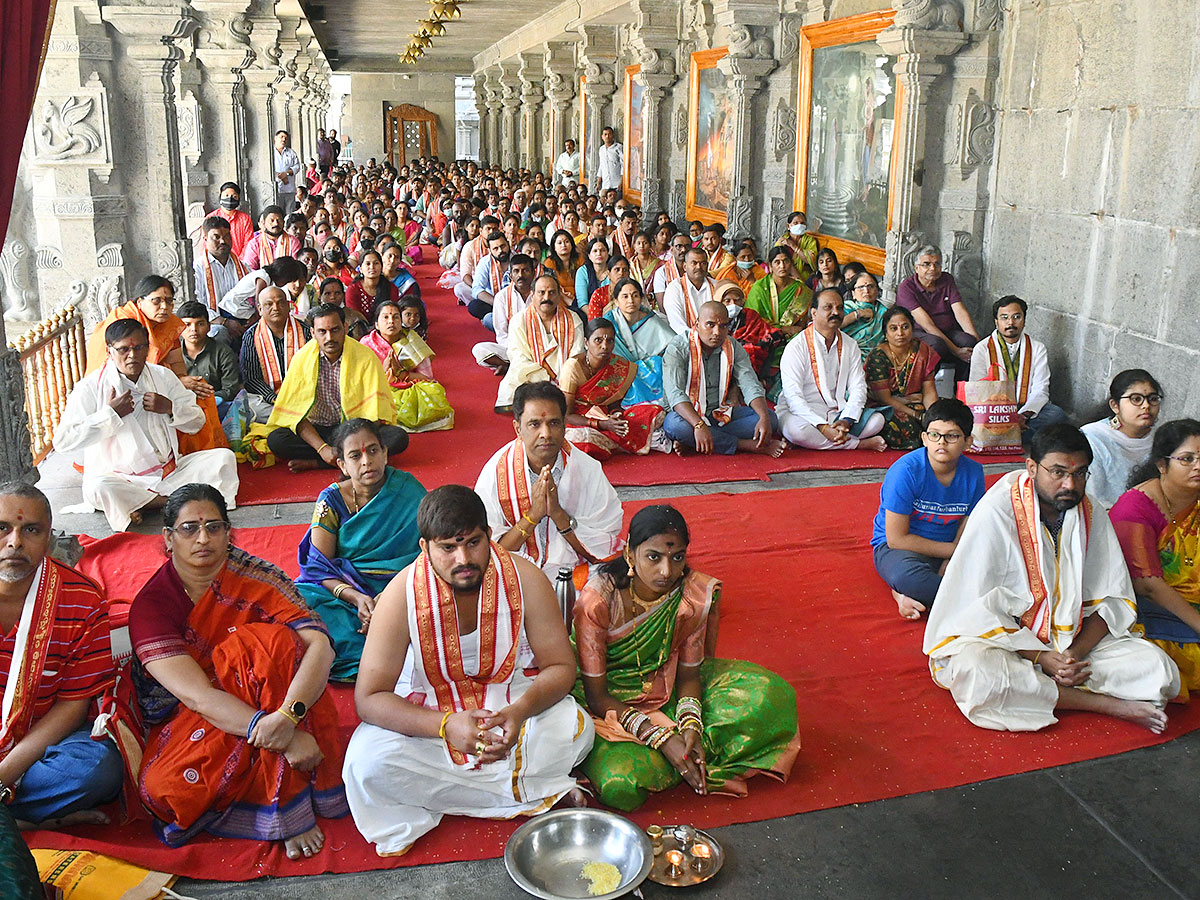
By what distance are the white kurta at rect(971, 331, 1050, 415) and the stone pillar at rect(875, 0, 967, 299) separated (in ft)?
5.90

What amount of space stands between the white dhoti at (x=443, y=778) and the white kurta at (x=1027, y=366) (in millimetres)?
4088

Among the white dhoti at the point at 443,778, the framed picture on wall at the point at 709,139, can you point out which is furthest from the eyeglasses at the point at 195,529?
the framed picture on wall at the point at 709,139

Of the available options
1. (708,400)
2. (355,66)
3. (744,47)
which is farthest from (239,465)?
(355,66)

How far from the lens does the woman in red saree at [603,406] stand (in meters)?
6.11

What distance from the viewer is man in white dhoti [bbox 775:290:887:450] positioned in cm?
616

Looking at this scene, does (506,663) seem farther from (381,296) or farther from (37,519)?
(381,296)

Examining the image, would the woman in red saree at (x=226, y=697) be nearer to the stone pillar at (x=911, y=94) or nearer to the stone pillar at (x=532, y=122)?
the stone pillar at (x=911, y=94)

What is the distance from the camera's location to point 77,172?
7242mm

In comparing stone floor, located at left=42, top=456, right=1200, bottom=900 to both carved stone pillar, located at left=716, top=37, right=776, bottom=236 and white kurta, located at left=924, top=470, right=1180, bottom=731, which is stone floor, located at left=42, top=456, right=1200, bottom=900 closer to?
white kurta, located at left=924, top=470, right=1180, bottom=731

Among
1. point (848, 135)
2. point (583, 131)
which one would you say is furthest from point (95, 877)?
point (583, 131)

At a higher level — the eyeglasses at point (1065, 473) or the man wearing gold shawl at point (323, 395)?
the eyeglasses at point (1065, 473)

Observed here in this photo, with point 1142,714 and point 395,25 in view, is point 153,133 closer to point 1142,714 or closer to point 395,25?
point 1142,714

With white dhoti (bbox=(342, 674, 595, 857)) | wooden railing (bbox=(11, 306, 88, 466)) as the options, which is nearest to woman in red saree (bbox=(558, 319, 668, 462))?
wooden railing (bbox=(11, 306, 88, 466))

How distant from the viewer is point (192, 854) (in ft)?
8.66
